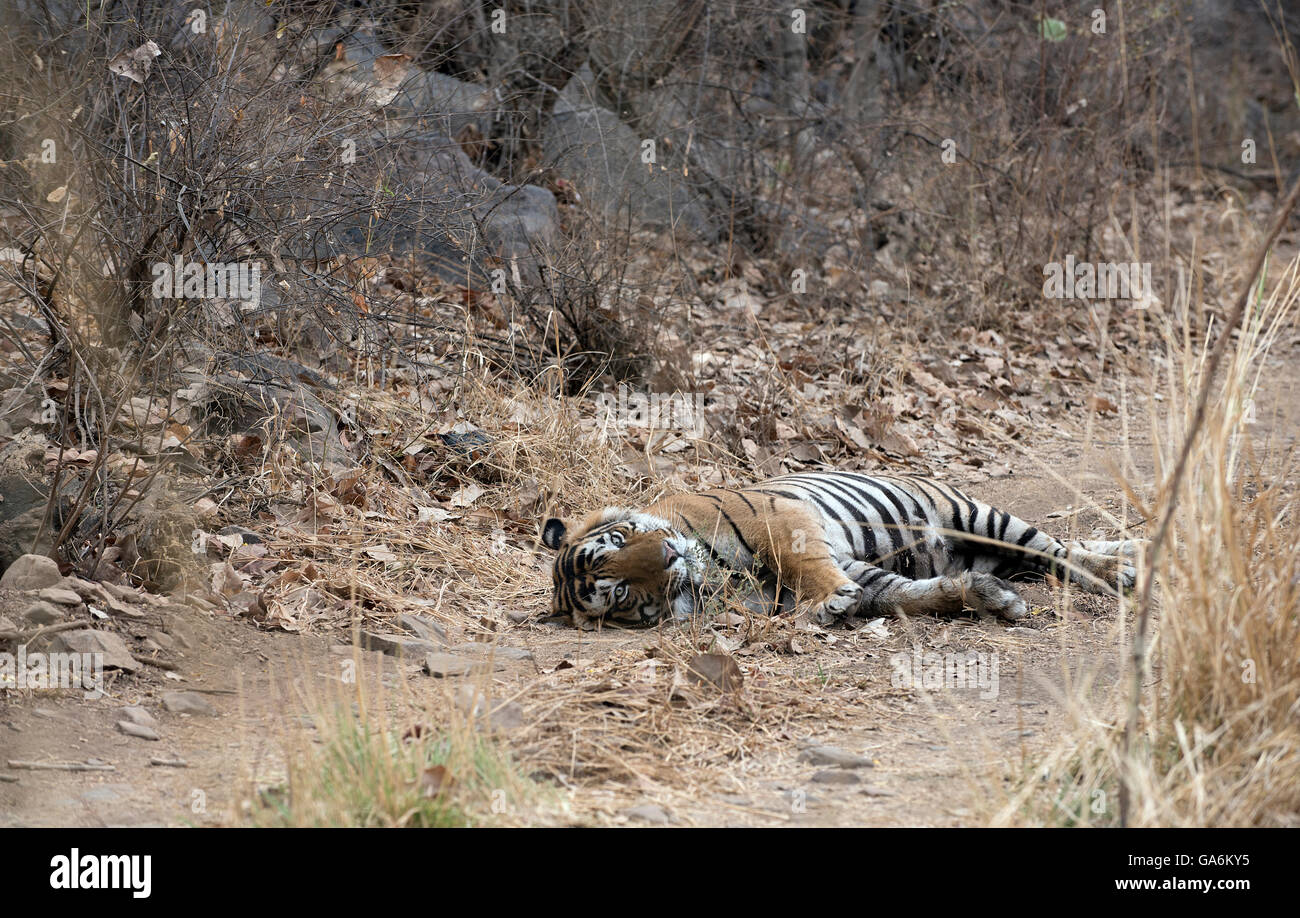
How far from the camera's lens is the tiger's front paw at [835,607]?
449 centimetres

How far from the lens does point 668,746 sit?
3.21 m

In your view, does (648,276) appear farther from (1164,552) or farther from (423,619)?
(1164,552)

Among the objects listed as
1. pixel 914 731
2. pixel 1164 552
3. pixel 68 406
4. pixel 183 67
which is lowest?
pixel 914 731

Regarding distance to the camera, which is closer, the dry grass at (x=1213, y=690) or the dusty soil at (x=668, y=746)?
the dry grass at (x=1213, y=690)

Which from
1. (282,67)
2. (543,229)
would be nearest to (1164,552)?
(282,67)

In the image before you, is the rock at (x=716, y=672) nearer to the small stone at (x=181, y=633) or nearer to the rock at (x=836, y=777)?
the rock at (x=836, y=777)

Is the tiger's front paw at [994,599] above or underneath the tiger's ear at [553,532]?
underneath

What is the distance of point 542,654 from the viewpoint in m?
4.16

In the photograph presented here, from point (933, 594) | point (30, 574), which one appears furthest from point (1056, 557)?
point (30, 574)

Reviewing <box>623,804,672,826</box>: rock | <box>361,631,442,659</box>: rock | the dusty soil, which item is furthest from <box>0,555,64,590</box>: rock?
<box>623,804,672,826</box>: rock

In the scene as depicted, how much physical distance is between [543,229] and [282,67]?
9.19 ft

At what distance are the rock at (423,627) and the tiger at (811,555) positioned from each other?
484 millimetres
